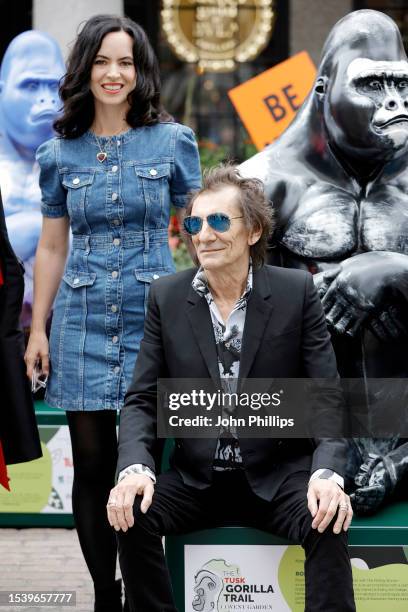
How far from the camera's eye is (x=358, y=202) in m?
3.49

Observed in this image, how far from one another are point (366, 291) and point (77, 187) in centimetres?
94

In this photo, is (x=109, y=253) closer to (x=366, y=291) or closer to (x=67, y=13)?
(x=366, y=291)

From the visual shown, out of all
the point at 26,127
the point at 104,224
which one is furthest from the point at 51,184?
the point at 26,127

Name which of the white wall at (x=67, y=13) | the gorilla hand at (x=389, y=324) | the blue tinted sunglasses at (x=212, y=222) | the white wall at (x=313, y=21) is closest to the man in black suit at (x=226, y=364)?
the blue tinted sunglasses at (x=212, y=222)

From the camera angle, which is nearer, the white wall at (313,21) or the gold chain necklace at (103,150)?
the gold chain necklace at (103,150)

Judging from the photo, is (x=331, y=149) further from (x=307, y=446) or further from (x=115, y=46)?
(x=307, y=446)

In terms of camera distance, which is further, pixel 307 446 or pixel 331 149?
pixel 331 149

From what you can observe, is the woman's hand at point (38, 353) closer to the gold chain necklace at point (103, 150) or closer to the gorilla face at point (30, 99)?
the gold chain necklace at point (103, 150)

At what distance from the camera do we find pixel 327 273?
11.0 feet

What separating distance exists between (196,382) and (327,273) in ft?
2.32

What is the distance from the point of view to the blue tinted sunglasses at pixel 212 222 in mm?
2844

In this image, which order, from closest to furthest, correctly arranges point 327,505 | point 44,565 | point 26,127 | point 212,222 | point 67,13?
point 327,505 → point 212,222 → point 44,565 → point 26,127 → point 67,13

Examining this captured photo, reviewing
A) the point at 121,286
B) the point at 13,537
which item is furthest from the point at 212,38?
the point at 121,286

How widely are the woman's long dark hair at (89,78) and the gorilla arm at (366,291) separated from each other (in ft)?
2.48
